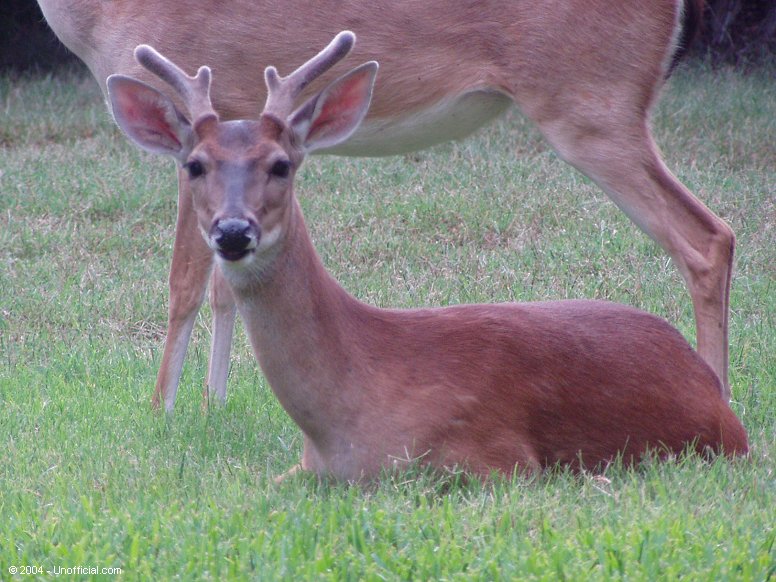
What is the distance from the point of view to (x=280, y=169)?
13.0 feet

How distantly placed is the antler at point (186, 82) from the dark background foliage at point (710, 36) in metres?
8.53

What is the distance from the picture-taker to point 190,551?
130 inches

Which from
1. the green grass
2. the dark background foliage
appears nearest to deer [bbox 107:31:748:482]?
the green grass

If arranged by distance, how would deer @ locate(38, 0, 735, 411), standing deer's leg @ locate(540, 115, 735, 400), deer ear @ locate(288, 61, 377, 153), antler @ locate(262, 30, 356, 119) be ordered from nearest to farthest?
antler @ locate(262, 30, 356, 119)
deer ear @ locate(288, 61, 377, 153)
standing deer's leg @ locate(540, 115, 735, 400)
deer @ locate(38, 0, 735, 411)

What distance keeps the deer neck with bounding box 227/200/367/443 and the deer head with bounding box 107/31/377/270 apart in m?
0.09

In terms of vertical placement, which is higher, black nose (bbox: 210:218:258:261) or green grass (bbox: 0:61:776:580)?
black nose (bbox: 210:218:258:261)

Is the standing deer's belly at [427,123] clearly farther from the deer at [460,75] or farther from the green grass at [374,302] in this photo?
the green grass at [374,302]

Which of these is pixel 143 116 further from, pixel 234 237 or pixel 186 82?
pixel 234 237

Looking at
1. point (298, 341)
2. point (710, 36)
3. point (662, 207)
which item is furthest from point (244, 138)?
point (710, 36)

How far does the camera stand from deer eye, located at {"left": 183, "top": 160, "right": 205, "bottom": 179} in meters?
3.97

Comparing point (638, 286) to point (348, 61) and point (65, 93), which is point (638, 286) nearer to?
point (348, 61)

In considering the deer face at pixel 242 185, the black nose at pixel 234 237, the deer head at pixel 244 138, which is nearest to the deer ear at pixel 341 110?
the deer head at pixel 244 138

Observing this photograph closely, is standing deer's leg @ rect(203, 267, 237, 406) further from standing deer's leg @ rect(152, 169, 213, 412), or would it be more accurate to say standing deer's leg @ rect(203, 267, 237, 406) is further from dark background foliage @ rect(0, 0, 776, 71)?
dark background foliage @ rect(0, 0, 776, 71)

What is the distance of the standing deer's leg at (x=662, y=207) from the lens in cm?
515
